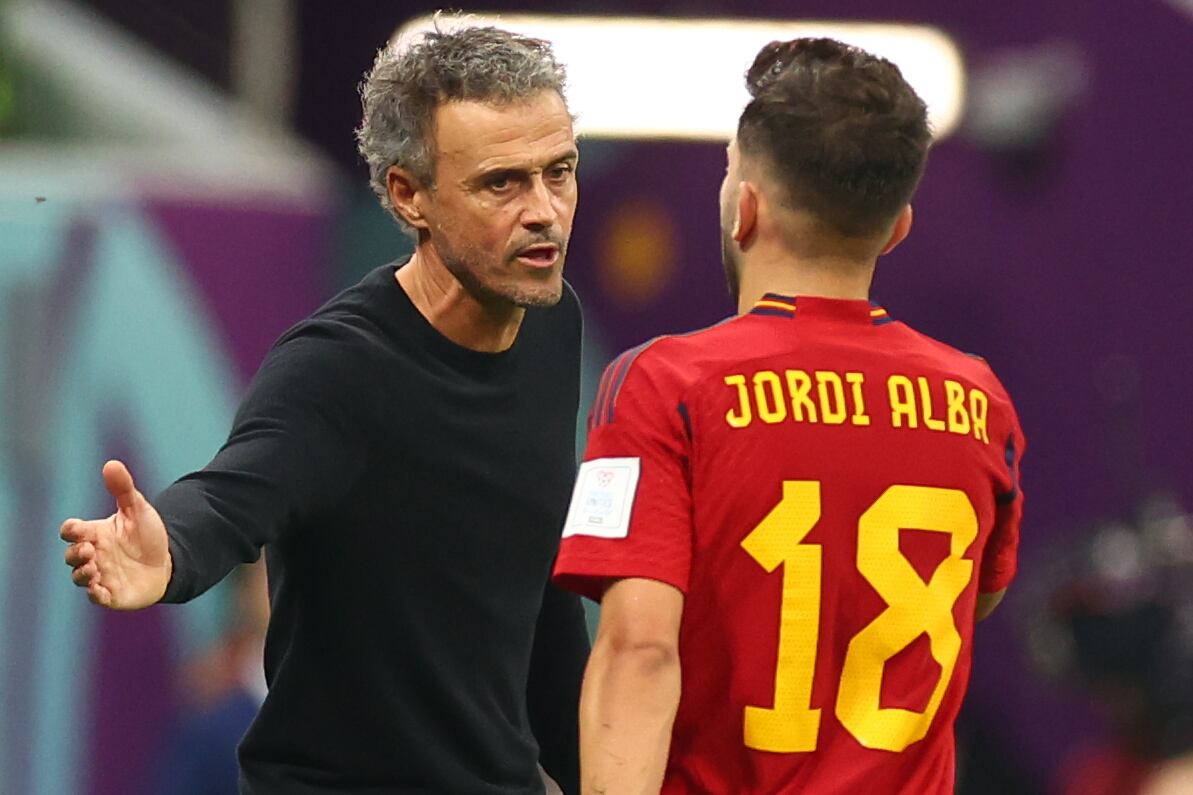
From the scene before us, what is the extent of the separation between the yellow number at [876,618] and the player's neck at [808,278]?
0.27 meters

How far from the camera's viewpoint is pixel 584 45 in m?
10.1

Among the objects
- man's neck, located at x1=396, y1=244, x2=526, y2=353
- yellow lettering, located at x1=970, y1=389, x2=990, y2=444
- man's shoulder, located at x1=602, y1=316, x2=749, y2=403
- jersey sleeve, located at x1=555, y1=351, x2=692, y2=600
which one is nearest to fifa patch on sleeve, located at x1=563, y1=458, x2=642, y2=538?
jersey sleeve, located at x1=555, y1=351, x2=692, y2=600

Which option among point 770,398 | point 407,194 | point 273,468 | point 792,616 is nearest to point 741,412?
point 770,398

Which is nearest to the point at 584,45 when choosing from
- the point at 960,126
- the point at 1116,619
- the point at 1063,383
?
the point at 960,126

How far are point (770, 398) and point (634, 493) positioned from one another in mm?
211

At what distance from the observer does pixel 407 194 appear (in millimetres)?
3623

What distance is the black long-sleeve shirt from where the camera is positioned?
3.38 metres

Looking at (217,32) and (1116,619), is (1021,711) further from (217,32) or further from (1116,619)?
(217,32)

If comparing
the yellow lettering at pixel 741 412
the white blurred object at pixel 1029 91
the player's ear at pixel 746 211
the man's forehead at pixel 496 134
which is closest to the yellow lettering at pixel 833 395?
the yellow lettering at pixel 741 412

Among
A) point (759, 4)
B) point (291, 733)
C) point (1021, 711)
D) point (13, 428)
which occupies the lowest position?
point (1021, 711)

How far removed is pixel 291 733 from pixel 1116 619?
3669 mm

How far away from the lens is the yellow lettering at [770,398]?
284 cm

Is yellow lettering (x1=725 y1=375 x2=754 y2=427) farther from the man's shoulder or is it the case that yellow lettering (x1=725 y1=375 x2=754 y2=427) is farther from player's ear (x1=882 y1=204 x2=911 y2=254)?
→ player's ear (x1=882 y1=204 x2=911 y2=254)

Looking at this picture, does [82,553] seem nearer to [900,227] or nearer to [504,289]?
[504,289]
